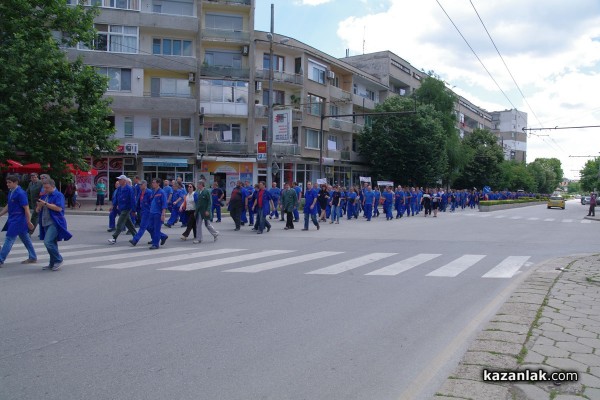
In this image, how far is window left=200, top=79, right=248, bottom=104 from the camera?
3775 centimetres

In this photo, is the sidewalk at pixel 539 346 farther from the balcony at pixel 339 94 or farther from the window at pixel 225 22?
the balcony at pixel 339 94

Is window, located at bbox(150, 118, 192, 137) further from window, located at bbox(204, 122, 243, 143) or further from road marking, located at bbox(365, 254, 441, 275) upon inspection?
road marking, located at bbox(365, 254, 441, 275)

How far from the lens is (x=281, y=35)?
140 feet

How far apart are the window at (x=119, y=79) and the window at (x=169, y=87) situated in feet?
5.71

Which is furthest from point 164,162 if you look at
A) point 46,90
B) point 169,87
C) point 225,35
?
point 46,90

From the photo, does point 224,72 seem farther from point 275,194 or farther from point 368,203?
point 368,203

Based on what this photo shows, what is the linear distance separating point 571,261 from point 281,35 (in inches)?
1408

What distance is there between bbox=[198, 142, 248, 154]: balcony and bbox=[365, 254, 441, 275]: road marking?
28002 millimetres

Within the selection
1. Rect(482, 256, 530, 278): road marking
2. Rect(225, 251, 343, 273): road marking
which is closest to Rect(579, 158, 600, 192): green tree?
Rect(482, 256, 530, 278): road marking

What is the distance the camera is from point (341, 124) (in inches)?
1925

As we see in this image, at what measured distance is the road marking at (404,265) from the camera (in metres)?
9.95

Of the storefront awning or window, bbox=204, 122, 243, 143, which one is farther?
window, bbox=204, 122, 243, 143

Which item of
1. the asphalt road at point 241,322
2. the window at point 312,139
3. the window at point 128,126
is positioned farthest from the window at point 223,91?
the asphalt road at point 241,322

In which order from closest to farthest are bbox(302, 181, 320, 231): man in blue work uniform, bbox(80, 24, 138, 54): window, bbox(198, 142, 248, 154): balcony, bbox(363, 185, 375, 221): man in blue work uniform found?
bbox(302, 181, 320, 231): man in blue work uniform
bbox(363, 185, 375, 221): man in blue work uniform
bbox(80, 24, 138, 54): window
bbox(198, 142, 248, 154): balcony
